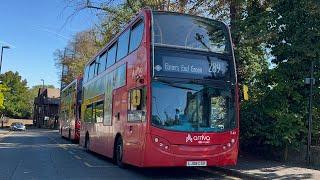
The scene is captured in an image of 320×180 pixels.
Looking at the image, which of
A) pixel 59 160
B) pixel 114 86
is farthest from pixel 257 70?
pixel 59 160

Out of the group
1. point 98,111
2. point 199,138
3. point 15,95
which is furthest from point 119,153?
point 15,95

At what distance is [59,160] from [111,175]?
5.23 metres

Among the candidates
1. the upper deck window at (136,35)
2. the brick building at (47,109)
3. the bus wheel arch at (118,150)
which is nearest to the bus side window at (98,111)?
the bus wheel arch at (118,150)

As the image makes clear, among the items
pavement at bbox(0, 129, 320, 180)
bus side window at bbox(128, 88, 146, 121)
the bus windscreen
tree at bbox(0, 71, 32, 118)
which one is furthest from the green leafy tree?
tree at bbox(0, 71, 32, 118)

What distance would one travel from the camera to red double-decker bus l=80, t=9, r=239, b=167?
1250cm

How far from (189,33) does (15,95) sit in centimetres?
8914

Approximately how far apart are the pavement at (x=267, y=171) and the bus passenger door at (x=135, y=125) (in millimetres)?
2765

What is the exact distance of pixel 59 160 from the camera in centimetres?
1831

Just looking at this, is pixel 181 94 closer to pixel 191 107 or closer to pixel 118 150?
pixel 191 107

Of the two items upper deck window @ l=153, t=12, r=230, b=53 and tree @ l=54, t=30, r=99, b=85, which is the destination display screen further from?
tree @ l=54, t=30, r=99, b=85

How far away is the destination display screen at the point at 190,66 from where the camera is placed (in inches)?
501

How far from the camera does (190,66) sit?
12930mm

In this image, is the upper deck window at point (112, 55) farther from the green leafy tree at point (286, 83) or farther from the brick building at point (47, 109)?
the brick building at point (47, 109)

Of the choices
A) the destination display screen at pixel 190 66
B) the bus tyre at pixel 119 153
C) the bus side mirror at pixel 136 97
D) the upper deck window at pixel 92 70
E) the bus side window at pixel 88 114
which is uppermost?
the upper deck window at pixel 92 70
